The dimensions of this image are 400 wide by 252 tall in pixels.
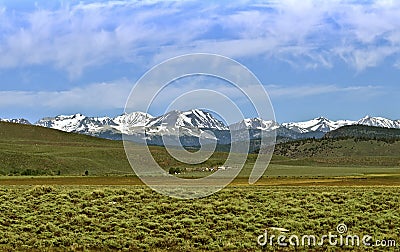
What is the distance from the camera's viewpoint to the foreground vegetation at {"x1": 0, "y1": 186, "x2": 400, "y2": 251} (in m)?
35.3

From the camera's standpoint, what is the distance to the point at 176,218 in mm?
Result: 40781

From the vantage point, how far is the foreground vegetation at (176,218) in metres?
35.3

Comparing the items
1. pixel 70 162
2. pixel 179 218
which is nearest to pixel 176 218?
pixel 179 218

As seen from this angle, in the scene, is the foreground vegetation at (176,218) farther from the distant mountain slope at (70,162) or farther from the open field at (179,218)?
the distant mountain slope at (70,162)

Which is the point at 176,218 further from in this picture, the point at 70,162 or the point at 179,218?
the point at 70,162

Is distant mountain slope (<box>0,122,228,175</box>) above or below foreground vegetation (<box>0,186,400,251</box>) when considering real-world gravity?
above

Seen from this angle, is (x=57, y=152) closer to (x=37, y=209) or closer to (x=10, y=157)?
(x=10, y=157)

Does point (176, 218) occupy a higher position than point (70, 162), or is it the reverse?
point (70, 162)

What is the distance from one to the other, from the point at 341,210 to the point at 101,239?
673 inches

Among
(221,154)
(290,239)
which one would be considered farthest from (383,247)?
(221,154)

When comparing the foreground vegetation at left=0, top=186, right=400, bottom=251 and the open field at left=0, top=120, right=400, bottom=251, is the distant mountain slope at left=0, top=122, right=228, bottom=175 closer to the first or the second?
the open field at left=0, top=120, right=400, bottom=251

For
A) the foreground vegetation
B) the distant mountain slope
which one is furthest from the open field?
the distant mountain slope

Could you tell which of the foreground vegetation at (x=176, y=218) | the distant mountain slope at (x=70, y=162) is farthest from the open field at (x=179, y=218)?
the distant mountain slope at (x=70, y=162)

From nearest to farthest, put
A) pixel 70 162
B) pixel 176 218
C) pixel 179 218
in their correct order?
pixel 176 218, pixel 179 218, pixel 70 162
